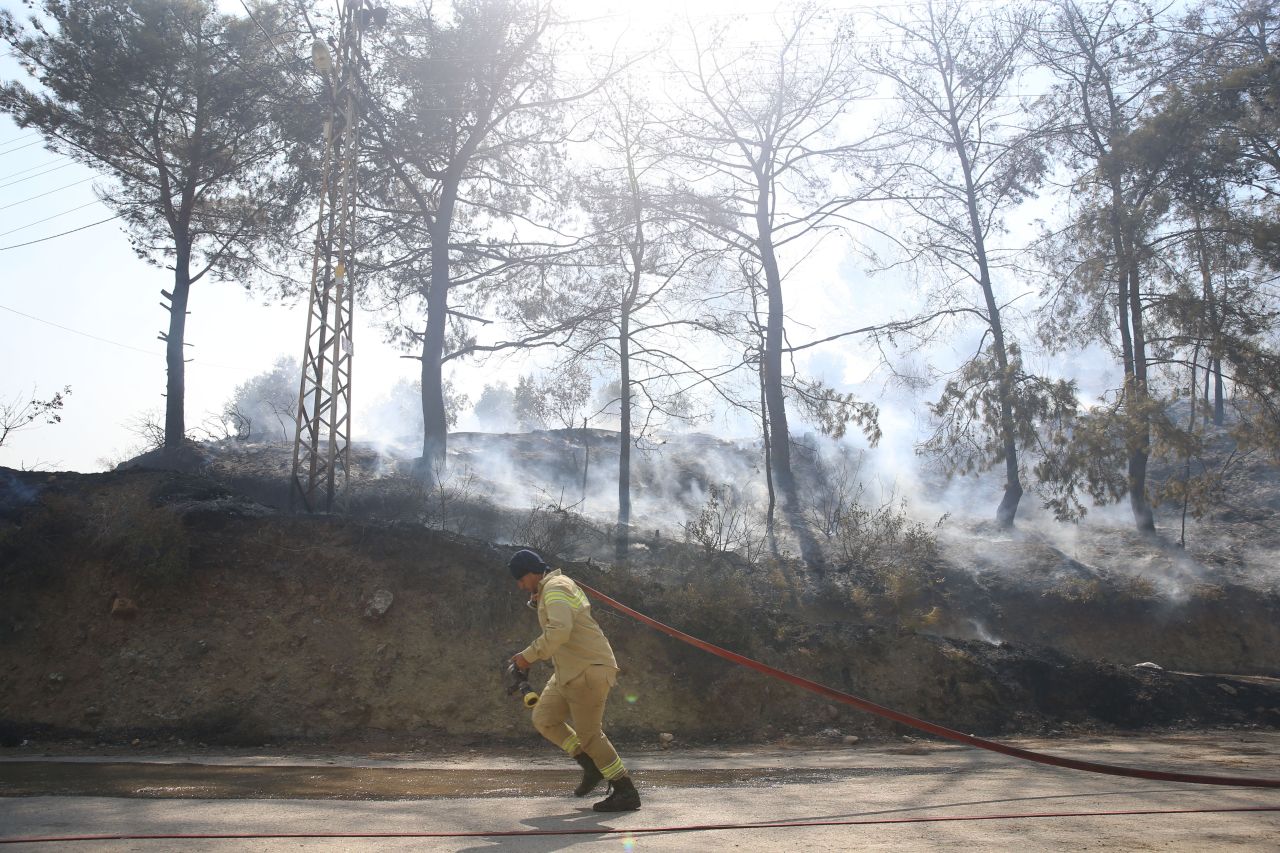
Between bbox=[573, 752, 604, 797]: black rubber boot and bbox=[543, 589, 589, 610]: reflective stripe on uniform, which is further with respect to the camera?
bbox=[573, 752, 604, 797]: black rubber boot

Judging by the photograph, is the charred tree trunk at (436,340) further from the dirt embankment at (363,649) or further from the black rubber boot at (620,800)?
the black rubber boot at (620,800)

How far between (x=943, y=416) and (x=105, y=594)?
Answer: 63.4 feet

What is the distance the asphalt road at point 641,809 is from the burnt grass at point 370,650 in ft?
4.15

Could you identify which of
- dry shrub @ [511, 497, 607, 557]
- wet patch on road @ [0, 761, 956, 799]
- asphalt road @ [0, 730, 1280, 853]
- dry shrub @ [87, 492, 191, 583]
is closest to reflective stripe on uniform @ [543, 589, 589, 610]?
asphalt road @ [0, 730, 1280, 853]

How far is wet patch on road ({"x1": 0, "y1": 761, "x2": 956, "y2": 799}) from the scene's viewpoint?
277 inches

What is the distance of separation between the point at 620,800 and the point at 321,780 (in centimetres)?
330

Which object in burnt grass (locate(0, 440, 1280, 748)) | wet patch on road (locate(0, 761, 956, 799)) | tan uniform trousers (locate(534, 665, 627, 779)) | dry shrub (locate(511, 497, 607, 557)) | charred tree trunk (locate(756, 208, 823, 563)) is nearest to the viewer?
tan uniform trousers (locate(534, 665, 627, 779))

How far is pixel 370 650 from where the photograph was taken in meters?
12.0

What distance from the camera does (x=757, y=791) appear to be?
24.1ft

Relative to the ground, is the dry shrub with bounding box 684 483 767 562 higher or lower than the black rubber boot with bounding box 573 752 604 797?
higher

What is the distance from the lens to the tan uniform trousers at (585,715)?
6.12 meters

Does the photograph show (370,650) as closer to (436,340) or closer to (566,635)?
(566,635)

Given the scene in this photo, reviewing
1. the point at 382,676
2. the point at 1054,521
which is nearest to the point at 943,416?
the point at 1054,521

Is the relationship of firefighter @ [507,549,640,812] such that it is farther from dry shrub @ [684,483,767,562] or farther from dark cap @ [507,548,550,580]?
dry shrub @ [684,483,767,562]
